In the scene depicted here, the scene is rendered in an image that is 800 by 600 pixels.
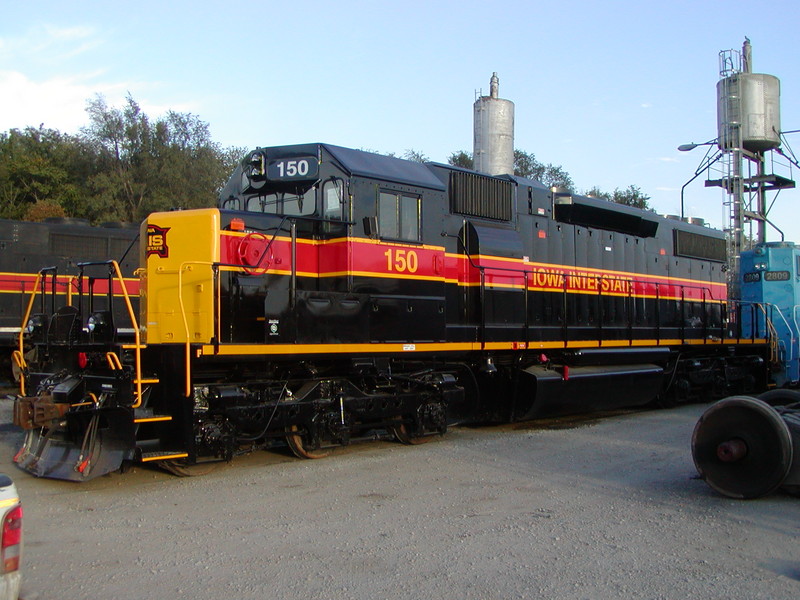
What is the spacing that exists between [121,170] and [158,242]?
102 feet

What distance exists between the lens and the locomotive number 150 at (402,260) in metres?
9.09

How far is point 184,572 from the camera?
473 cm

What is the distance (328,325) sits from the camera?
839 cm

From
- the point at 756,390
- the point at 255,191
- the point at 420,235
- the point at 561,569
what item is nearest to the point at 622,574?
the point at 561,569

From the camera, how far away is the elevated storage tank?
30484mm

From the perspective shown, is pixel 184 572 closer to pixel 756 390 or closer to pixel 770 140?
pixel 756 390

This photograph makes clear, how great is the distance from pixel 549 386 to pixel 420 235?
354 cm

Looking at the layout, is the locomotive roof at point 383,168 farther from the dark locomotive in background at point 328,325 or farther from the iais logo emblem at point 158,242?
the iais logo emblem at point 158,242

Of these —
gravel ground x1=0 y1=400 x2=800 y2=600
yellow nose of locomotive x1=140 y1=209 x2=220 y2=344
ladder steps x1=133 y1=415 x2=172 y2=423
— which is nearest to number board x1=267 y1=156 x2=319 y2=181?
yellow nose of locomotive x1=140 y1=209 x2=220 y2=344

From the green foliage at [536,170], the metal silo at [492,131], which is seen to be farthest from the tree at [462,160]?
the metal silo at [492,131]

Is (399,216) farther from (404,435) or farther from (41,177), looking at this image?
(41,177)

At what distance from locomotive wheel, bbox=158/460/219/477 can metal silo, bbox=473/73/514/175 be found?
1274cm

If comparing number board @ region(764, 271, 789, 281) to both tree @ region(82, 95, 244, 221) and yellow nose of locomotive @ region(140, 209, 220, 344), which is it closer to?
yellow nose of locomotive @ region(140, 209, 220, 344)

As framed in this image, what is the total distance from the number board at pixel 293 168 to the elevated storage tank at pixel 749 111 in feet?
86.6
